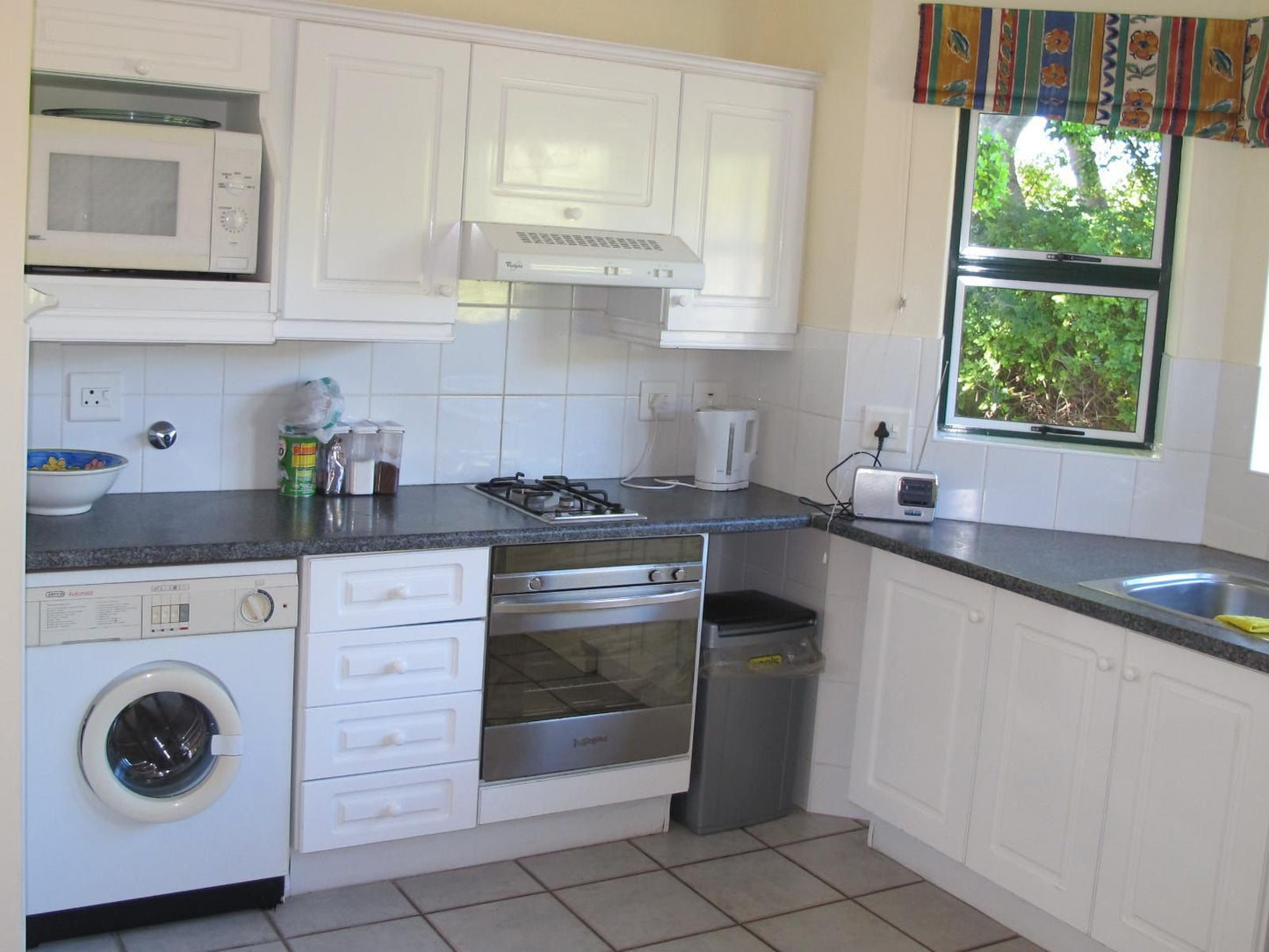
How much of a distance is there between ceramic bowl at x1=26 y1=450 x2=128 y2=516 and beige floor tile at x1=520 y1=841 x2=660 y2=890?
54.3 inches

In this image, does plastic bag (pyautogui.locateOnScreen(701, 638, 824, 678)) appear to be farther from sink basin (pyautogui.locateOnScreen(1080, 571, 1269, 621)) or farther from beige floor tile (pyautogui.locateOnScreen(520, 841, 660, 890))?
sink basin (pyautogui.locateOnScreen(1080, 571, 1269, 621))

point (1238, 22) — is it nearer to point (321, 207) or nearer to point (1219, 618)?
point (1219, 618)

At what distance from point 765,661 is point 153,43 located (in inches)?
83.7

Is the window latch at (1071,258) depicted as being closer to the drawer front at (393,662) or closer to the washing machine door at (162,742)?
the drawer front at (393,662)

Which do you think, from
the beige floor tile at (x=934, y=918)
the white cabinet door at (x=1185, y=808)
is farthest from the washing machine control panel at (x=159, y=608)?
the white cabinet door at (x=1185, y=808)

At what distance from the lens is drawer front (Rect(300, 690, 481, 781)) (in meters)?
3.04

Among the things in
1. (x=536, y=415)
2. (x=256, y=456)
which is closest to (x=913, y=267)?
(x=536, y=415)

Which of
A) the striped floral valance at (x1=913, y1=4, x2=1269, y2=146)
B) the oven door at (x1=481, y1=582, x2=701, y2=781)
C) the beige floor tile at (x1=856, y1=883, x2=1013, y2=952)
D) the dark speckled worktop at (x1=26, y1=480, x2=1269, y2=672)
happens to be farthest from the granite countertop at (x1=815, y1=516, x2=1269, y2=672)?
the striped floral valance at (x1=913, y1=4, x2=1269, y2=146)

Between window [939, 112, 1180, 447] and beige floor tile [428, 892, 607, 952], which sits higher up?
window [939, 112, 1180, 447]

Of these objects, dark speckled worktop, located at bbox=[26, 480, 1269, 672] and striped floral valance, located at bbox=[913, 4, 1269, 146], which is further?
striped floral valance, located at bbox=[913, 4, 1269, 146]

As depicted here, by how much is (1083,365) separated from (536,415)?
1.52 m

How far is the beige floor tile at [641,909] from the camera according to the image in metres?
3.07

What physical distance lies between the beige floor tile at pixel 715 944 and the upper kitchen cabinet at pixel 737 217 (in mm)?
1519

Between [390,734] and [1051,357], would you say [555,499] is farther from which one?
[1051,357]
